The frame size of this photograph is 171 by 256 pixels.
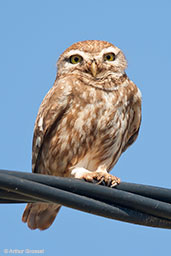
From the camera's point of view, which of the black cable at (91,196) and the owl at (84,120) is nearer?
the black cable at (91,196)

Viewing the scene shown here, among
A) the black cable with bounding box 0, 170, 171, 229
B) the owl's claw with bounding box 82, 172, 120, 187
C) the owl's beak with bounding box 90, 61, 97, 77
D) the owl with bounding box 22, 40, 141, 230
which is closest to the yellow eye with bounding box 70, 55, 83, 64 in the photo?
the owl with bounding box 22, 40, 141, 230

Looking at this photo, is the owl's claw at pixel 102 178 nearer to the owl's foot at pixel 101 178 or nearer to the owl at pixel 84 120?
the owl's foot at pixel 101 178

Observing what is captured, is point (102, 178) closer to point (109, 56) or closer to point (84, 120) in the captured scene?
point (84, 120)

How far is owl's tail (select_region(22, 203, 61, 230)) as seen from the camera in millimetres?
5805

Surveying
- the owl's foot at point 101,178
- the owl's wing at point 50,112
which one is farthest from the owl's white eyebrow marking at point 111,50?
the owl's foot at point 101,178

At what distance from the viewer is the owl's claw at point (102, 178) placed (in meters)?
4.39

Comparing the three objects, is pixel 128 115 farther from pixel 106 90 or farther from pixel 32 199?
pixel 32 199

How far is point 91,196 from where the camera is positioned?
9.66 feet

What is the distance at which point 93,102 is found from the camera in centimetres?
544

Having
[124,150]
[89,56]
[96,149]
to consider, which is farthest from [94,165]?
[89,56]

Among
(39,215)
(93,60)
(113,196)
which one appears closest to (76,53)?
(93,60)

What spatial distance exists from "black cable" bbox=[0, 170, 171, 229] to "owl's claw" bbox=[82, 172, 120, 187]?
1.36 meters

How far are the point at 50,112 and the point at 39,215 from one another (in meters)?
1.28

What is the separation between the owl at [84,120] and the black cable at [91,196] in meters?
2.07
